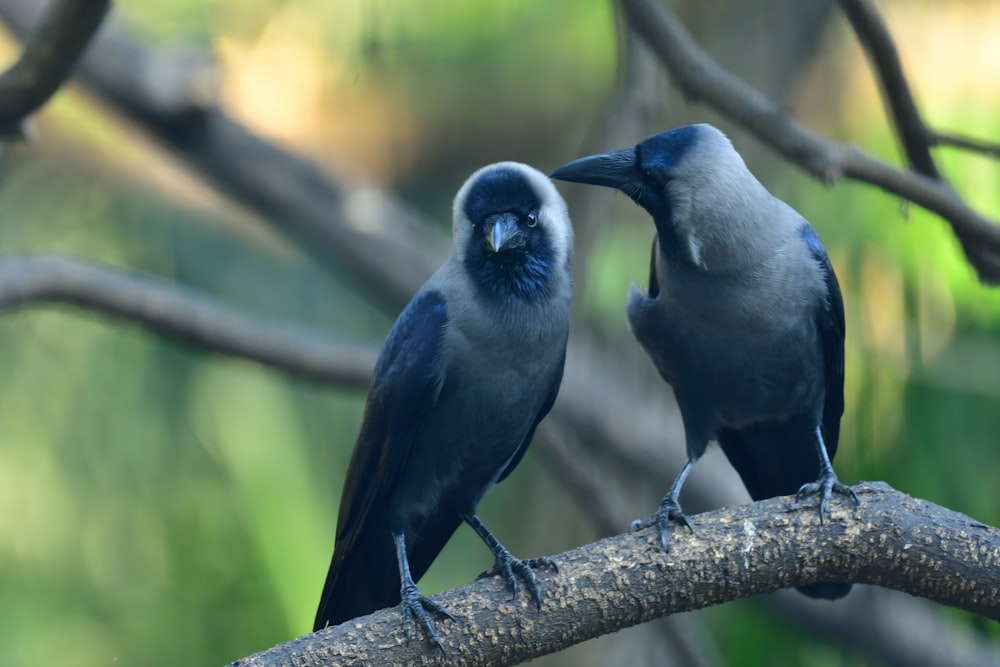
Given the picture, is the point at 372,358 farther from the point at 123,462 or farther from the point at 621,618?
the point at 123,462

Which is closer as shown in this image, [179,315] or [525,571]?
[525,571]

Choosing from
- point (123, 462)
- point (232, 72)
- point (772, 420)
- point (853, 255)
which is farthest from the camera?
point (123, 462)

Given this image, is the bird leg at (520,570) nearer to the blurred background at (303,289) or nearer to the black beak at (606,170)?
the black beak at (606,170)

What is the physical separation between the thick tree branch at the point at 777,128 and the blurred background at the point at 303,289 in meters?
1.70

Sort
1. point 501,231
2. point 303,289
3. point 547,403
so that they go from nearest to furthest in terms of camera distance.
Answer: point 501,231 → point 547,403 → point 303,289

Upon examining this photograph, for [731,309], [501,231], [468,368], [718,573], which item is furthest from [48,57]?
[718,573]

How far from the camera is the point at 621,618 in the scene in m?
2.62

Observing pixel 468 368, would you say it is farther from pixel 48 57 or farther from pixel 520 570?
pixel 48 57

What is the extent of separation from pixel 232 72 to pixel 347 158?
2.82ft

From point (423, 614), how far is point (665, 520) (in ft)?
1.96

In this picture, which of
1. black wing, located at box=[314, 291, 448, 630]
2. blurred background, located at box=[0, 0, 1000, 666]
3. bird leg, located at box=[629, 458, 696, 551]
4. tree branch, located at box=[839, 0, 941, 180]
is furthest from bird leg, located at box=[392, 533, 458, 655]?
blurred background, located at box=[0, 0, 1000, 666]

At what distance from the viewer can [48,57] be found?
9.07 ft

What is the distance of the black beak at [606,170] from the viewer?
2699mm

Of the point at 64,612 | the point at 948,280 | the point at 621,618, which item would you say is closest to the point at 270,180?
the point at 948,280
